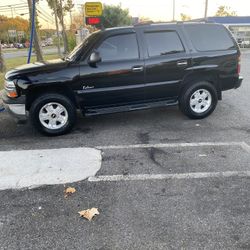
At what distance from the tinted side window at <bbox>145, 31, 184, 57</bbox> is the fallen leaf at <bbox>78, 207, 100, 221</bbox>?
3.43 m

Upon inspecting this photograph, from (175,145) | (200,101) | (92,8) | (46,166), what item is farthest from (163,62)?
(92,8)

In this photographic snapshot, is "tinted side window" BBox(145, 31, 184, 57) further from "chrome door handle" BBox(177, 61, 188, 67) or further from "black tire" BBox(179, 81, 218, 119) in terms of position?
"black tire" BBox(179, 81, 218, 119)

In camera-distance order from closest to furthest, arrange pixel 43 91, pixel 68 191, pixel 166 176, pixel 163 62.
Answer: pixel 68 191 → pixel 166 176 → pixel 43 91 → pixel 163 62

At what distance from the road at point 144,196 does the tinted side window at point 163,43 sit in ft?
4.99

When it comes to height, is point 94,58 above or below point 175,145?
above

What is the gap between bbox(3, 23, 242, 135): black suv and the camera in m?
5.28

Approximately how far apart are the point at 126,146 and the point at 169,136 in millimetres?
888

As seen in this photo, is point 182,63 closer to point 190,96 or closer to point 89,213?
point 190,96

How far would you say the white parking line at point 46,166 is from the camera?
3881mm

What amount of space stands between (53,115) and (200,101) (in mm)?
3007

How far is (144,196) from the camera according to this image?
11.3 ft

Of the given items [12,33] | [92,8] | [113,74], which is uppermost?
[92,8]

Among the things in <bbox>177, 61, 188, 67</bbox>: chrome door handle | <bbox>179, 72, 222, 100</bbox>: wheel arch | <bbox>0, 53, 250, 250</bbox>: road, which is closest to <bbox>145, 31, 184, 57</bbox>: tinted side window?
<bbox>177, 61, 188, 67</bbox>: chrome door handle

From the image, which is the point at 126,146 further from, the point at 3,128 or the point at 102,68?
the point at 3,128
